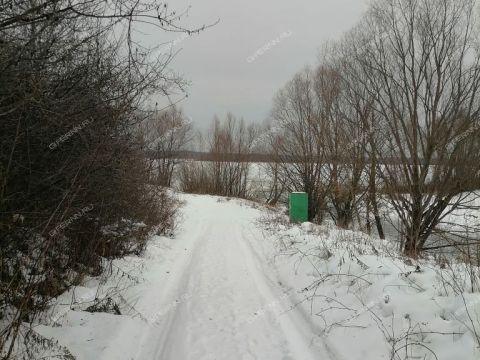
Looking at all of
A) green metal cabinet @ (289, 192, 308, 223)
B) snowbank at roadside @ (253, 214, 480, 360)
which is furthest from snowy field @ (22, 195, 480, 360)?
green metal cabinet @ (289, 192, 308, 223)

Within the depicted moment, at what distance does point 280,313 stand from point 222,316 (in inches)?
31.9

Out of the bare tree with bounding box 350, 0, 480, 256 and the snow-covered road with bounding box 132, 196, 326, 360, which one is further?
the bare tree with bounding box 350, 0, 480, 256

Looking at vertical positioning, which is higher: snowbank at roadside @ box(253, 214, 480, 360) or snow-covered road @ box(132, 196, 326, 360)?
snowbank at roadside @ box(253, 214, 480, 360)

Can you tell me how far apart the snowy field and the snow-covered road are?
0.05ft

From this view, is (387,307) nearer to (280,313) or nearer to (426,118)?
(280,313)

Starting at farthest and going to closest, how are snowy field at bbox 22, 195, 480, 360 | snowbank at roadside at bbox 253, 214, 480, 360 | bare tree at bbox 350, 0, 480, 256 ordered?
1. bare tree at bbox 350, 0, 480, 256
2. snowy field at bbox 22, 195, 480, 360
3. snowbank at roadside at bbox 253, 214, 480, 360

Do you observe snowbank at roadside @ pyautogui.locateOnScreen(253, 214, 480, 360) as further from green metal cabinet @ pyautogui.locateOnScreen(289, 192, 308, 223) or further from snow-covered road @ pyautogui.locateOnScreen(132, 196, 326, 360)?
green metal cabinet @ pyautogui.locateOnScreen(289, 192, 308, 223)

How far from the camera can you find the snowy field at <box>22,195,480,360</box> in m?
4.04

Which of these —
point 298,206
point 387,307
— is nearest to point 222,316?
point 387,307

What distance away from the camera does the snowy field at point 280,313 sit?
404 cm

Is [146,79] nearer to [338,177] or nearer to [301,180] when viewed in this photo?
[338,177]

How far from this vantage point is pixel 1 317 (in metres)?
3.92

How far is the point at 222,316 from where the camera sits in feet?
17.5

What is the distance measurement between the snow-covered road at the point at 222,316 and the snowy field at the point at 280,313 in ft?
0.05
